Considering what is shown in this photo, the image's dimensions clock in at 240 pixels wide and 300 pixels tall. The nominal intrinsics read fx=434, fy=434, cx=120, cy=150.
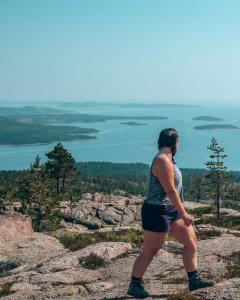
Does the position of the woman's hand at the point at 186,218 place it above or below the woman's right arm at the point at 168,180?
below

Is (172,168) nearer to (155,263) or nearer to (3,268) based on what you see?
(155,263)

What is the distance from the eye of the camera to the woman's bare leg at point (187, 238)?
315 inches

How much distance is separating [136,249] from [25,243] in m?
5.72

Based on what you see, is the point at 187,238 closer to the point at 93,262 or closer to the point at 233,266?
the point at 233,266

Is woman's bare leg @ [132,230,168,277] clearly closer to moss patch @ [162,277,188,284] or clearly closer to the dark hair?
the dark hair

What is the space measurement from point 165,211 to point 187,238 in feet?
2.48

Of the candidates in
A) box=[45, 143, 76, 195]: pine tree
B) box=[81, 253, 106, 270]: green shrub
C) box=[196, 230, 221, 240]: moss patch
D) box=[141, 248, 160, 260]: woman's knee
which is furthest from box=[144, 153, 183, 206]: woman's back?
box=[45, 143, 76, 195]: pine tree

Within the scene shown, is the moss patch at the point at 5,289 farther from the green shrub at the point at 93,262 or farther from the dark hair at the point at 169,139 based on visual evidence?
the dark hair at the point at 169,139

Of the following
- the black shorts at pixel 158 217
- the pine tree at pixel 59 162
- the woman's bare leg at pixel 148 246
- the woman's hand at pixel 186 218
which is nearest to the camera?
the woman's hand at pixel 186 218

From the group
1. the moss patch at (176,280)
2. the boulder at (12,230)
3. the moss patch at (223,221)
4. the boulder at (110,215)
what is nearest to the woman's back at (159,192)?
the moss patch at (176,280)

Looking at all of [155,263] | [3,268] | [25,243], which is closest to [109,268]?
[155,263]

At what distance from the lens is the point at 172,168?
7.62 meters

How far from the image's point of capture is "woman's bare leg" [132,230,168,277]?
25.9 ft

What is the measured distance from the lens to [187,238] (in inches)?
318
